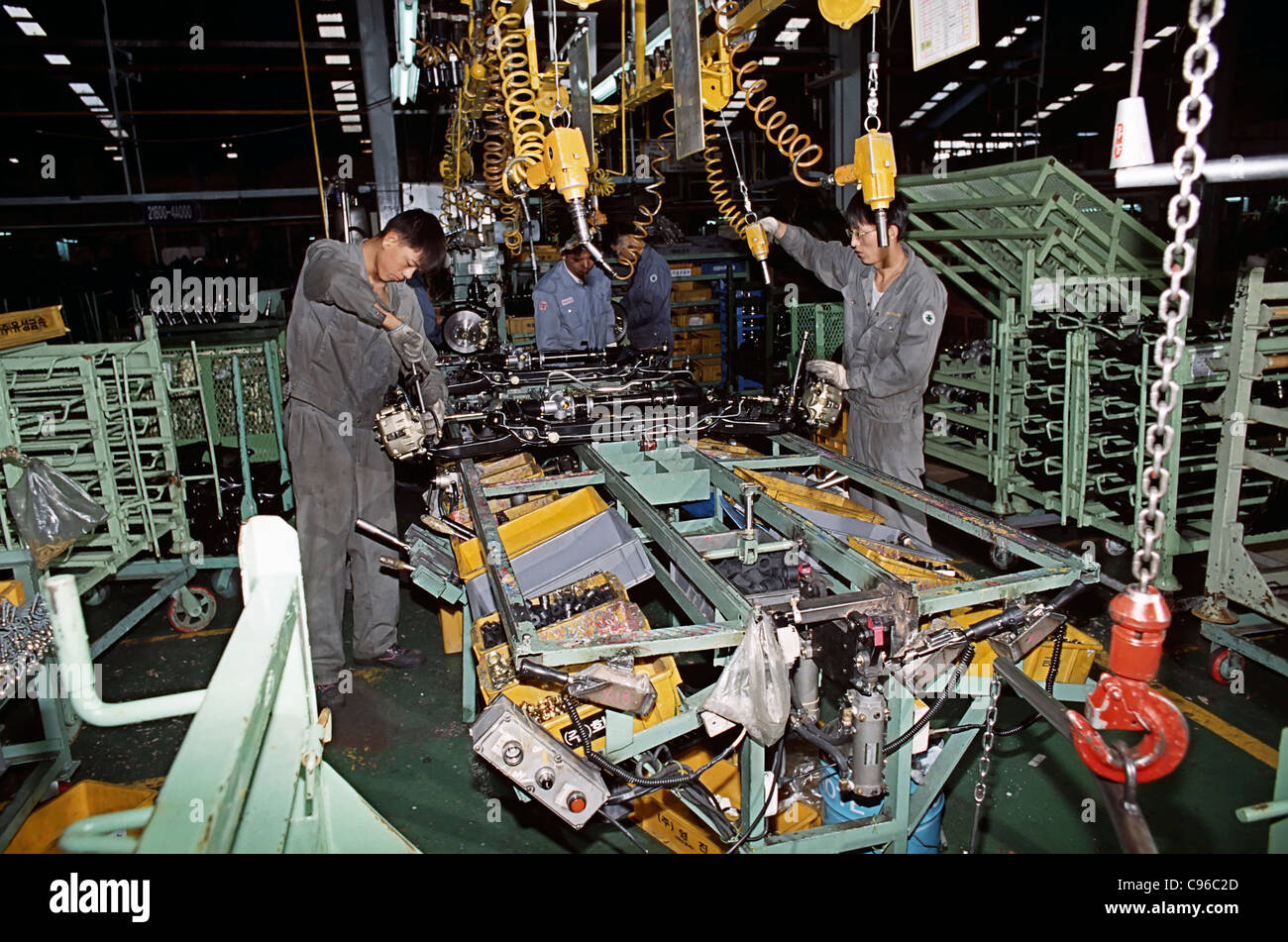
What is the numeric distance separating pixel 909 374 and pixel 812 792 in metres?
2.26

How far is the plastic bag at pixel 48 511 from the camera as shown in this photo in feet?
12.1

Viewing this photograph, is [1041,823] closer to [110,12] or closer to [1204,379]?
[1204,379]

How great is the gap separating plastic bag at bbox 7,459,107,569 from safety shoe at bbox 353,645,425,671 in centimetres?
142

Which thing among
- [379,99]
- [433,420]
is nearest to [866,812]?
[433,420]

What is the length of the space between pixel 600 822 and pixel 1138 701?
2055mm

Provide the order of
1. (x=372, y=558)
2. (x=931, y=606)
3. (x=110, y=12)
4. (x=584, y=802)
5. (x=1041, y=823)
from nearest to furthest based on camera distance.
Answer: (x=584, y=802), (x=931, y=606), (x=1041, y=823), (x=372, y=558), (x=110, y=12)

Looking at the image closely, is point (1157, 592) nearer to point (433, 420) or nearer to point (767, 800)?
point (767, 800)

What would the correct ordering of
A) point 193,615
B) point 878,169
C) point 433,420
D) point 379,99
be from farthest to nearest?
point 379,99, point 193,615, point 433,420, point 878,169

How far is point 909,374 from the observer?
4.07 meters

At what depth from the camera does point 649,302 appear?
328 inches

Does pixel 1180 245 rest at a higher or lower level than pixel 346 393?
higher

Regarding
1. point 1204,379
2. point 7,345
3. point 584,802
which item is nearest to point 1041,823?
point 584,802

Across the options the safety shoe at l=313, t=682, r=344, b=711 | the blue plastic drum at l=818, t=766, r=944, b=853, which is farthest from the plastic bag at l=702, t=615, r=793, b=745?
the safety shoe at l=313, t=682, r=344, b=711

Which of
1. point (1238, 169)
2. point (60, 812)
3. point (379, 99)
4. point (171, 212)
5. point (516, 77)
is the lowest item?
point (60, 812)
